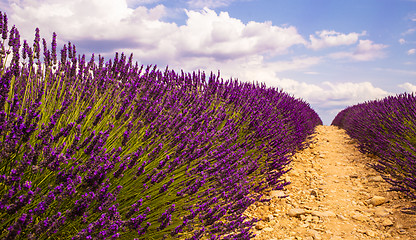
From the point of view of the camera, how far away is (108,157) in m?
1.47

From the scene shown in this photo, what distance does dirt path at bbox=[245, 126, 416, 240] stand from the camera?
9.65ft

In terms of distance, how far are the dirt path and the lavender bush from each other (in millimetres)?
453

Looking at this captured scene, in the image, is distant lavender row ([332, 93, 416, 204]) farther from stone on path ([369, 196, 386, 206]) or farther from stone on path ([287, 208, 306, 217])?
stone on path ([287, 208, 306, 217])

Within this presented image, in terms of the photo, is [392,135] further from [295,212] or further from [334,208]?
[295,212]

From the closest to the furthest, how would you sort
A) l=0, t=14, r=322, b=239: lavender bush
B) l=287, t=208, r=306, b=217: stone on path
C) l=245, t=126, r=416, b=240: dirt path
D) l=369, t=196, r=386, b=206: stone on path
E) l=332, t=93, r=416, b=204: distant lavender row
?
l=0, t=14, r=322, b=239: lavender bush
l=245, t=126, r=416, b=240: dirt path
l=287, t=208, r=306, b=217: stone on path
l=369, t=196, r=386, b=206: stone on path
l=332, t=93, r=416, b=204: distant lavender row

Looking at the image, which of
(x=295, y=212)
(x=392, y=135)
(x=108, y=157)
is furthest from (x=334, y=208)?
(x=108, y=157)

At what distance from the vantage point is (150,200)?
73.9 inches

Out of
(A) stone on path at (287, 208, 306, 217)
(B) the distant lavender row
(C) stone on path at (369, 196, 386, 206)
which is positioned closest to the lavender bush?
(A) stone on path at (287, 208, 306, 217)

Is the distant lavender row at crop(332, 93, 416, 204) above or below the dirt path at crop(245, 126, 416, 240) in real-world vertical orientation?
above

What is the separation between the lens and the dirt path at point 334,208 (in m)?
2.94

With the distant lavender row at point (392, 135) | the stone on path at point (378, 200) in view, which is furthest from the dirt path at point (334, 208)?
the distant lavender row at point (392, 135)

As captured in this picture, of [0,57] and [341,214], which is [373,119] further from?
[0,57]

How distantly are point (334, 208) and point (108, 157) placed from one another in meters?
3.10

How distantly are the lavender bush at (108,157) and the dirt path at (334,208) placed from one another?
453mm
